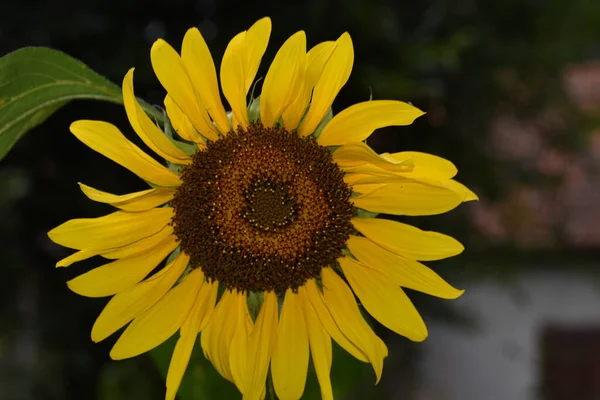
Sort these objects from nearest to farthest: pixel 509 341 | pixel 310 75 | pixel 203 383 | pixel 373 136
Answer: pixel 310 75 < pixel 203 383 < pixel 373 136 < pixel 509 341

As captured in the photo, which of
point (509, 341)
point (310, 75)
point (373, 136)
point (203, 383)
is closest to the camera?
point (310, 75)

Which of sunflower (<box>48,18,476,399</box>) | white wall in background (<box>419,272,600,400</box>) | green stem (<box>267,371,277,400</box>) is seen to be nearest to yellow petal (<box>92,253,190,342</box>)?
sunflower (<box>48,18,476,399</box>)

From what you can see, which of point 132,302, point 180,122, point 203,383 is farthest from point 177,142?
point 203,383

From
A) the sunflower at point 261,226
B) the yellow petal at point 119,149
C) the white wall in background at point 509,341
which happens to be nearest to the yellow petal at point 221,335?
the sunflower at point 261,226

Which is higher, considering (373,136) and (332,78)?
(373,136)

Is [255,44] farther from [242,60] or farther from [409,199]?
[409,199]

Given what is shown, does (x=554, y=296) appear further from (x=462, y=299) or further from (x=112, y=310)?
(x=112, y=310)

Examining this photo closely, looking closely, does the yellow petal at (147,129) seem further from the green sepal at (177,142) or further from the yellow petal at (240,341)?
the yellow petal at (240,341)
